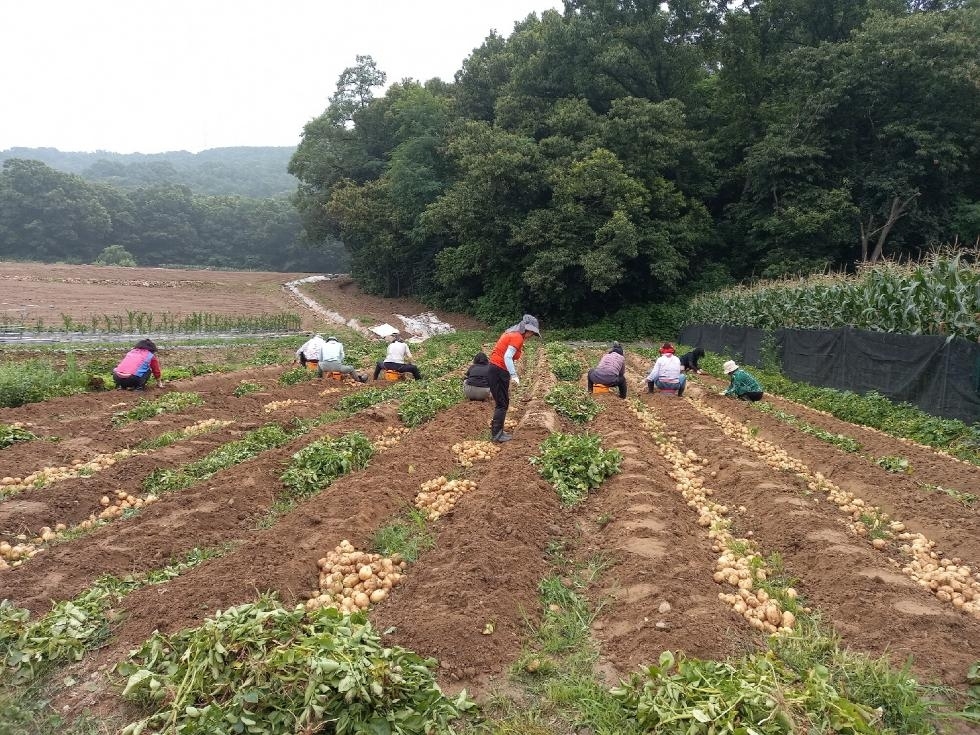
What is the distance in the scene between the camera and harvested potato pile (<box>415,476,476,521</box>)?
Answer: 20.5ft

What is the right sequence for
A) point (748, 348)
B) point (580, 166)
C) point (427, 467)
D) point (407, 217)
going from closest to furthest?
point (427, 467), point (748, 348), point (580, 166), point (407, 217)

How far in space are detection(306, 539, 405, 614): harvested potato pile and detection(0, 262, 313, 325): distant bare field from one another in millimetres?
22853

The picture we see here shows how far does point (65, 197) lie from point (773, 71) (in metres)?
78.3

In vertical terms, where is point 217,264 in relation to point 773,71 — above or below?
below

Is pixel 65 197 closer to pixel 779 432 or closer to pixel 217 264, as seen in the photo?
pixel 217 264

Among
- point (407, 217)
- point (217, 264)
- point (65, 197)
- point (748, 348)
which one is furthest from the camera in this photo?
point (217, 264)

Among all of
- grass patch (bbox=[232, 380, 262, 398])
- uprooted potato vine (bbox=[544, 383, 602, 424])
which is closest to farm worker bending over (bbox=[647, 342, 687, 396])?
uprooted potato vine (bbox=[544, 383, 602, 424])

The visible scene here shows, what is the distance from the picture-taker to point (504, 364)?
853 centimetres

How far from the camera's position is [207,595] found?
4.18 m

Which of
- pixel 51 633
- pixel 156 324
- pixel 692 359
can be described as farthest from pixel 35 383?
pixel 692 359

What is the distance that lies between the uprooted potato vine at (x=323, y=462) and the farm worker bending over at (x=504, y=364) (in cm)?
192

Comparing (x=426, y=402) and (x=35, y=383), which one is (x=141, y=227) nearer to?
(x=35, y=383)

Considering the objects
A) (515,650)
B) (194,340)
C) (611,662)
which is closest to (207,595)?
(515,650)

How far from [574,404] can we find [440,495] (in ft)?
15.7
